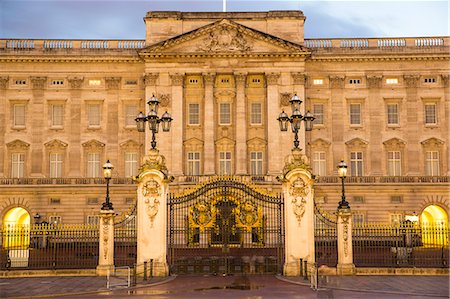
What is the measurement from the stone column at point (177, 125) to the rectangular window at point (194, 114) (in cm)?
111

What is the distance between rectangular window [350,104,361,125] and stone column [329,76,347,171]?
33.0 inches

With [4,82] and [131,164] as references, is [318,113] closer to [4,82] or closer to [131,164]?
[131,164]

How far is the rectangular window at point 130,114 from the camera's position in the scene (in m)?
55.5

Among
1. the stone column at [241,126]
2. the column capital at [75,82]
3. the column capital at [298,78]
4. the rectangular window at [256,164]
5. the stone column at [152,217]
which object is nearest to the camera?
the stone column at [152,217]

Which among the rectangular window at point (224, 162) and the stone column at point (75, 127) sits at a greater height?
the stone column at point (75, 127)

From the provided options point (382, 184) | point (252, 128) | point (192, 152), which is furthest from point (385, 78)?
point (192, 152)

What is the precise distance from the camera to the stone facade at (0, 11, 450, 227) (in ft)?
175

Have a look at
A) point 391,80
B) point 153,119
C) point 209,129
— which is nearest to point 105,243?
point 153,119

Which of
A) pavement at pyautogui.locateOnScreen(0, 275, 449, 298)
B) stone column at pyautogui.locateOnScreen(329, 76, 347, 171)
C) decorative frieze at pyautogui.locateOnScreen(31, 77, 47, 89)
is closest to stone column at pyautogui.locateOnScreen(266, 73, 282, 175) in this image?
stone column at pyautogui.locateOnScreen(329, 76, 347, 171)

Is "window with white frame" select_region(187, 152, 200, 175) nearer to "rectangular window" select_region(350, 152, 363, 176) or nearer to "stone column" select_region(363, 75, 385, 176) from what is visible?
"rectangular window" select_region(350, 152, 363, 176)

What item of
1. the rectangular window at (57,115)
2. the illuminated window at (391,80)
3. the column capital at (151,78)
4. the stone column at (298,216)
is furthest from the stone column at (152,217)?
the illuminated window at (391,80)

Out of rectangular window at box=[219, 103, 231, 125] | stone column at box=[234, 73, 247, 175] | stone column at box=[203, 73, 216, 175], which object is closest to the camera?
stone column at box=[203, 73, 216, 175]

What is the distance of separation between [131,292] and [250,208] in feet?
26.7

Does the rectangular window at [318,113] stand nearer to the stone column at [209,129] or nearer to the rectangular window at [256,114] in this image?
the rectangular window at [256,114]
